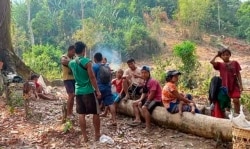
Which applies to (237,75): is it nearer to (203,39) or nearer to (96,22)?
(96,22)

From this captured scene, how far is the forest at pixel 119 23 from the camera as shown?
34094 millimetres

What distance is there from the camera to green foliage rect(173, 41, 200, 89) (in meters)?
13.1

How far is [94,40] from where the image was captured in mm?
32062

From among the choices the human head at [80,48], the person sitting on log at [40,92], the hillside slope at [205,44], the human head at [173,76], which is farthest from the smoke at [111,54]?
the human head at [80,48]

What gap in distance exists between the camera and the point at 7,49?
11.9 meters

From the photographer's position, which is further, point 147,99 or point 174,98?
point 147,99

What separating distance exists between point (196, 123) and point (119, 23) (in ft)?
107

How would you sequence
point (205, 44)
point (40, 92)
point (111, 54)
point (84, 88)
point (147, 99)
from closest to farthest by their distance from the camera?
point (84, 88)
point (147, 99)
point (40, 92)
point (111, 54)
point (205, 44)

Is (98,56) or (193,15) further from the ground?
(193,15)

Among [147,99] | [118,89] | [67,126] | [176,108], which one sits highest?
[118,89]

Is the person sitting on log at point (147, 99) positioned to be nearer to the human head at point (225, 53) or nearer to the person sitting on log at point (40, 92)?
the human head at point (225, 53)

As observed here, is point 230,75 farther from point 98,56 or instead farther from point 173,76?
point 98,56

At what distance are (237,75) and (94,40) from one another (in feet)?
84.6

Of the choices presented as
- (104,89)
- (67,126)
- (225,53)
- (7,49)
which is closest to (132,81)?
(104,89)
